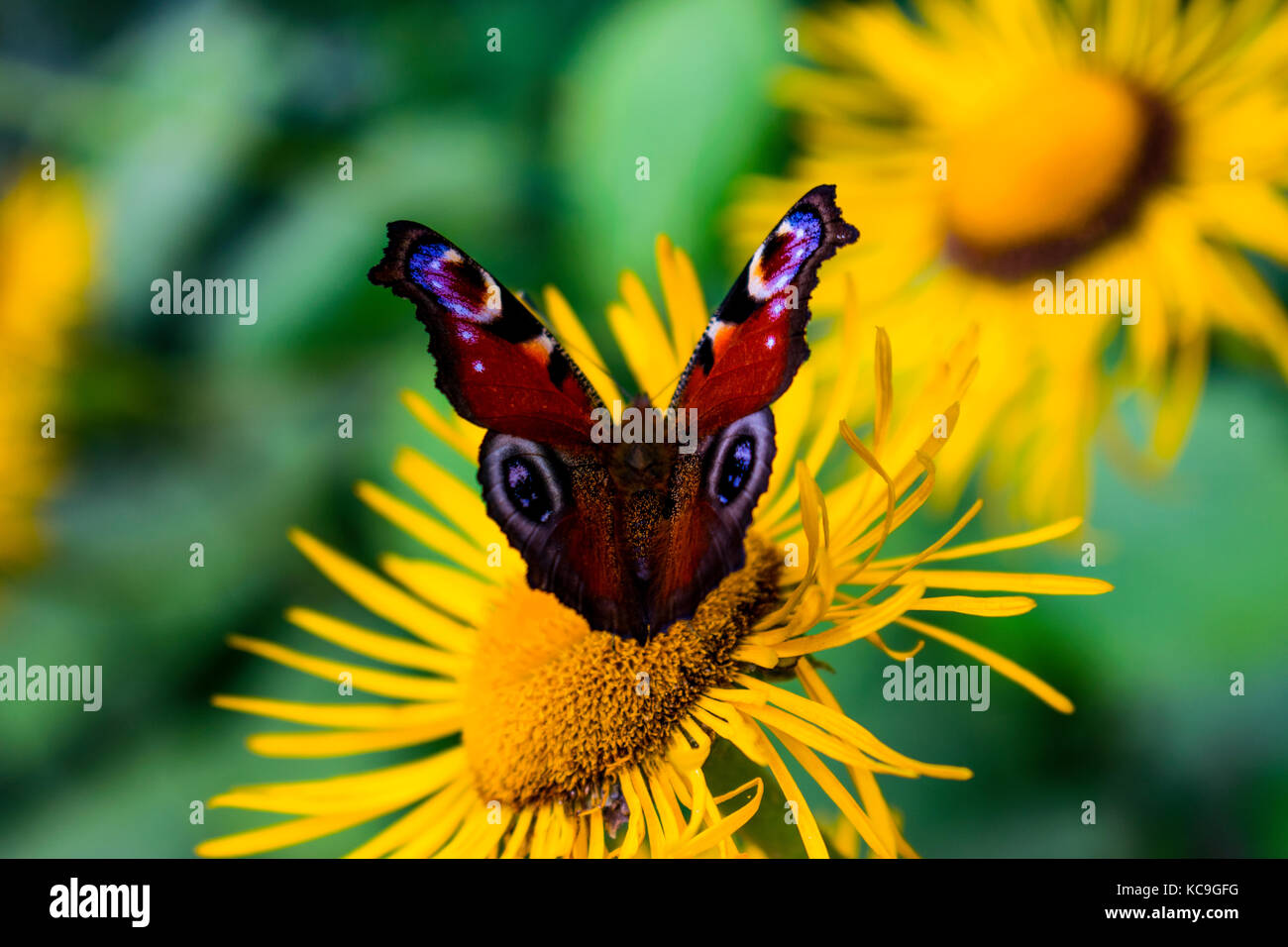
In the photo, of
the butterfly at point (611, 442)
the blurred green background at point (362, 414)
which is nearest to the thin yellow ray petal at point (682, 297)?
the butterfly at point (611, 442)

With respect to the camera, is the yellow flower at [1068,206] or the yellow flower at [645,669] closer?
the yellow flower at [645,669]

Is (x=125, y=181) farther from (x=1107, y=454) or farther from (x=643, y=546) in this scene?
(x=1107, y=454)

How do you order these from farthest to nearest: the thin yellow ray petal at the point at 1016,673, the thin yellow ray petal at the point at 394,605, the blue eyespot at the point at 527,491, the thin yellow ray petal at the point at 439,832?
the thin yellow ray petal at the point at 394,605 < the thin yellow ray petal at the point at 439,832 < the blue eyespot at the point at 527,491 < the thin yellow ray petal at the point at 1016,673

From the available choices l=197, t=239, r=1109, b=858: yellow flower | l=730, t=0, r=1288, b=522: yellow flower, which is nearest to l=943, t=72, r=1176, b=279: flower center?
l=730, t=0, r=1288, b=522: yellow flower

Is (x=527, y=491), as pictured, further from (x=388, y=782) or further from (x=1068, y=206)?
(x=1068, y=206)

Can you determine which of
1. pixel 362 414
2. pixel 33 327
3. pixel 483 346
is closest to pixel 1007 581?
pixel 483 346

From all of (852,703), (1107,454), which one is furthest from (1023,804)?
(1107,454)

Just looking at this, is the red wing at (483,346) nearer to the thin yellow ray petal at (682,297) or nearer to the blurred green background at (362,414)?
the thin yellow ray petal at (682,297)
